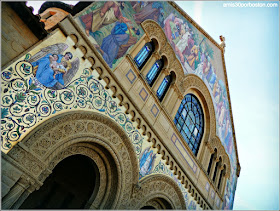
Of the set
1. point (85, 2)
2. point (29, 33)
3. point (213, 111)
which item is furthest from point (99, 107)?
point (213, 111)

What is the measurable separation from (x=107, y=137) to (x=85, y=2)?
3409 mm

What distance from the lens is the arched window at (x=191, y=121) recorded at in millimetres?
9156

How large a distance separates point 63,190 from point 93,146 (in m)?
3.66

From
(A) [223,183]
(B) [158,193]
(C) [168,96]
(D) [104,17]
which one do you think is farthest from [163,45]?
(A) [223,183]

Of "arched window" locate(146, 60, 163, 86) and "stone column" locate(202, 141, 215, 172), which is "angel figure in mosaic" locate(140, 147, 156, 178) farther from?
"stone column" locate(202, 141, 215, 172)

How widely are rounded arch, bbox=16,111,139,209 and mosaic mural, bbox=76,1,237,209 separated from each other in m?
1.69

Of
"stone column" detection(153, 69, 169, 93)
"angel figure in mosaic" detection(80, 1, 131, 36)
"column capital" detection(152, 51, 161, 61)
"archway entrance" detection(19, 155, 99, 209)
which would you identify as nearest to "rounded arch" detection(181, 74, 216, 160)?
"stone column" detection(153, 69, 169, 93)

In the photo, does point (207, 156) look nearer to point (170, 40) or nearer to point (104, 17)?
point (170, 40)

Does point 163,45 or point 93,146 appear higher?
point 163,45

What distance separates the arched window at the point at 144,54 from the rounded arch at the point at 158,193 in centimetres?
348

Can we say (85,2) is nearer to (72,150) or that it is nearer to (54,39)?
(54,39)

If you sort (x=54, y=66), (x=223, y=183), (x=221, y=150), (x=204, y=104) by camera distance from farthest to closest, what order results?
1. (x=223, y=183)
2. (x=221, y=150)
3. (x=204, y=104)
4. (x=54, y=66)

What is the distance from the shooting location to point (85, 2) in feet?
19.0

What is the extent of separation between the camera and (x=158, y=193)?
7.07 m
